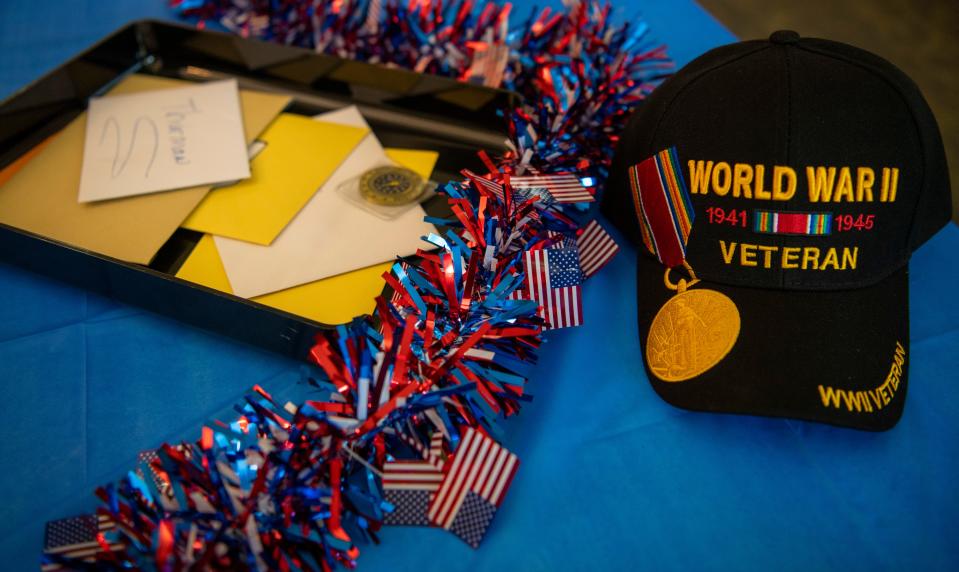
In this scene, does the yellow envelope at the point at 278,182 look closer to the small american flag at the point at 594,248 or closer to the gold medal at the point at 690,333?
the small american flag at the point at 594,248

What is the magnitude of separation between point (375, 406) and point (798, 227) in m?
0.49

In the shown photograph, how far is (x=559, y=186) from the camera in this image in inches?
35.4

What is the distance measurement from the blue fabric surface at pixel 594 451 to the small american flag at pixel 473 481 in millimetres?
20

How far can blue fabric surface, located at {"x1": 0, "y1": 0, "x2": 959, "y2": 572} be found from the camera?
640 millimetres

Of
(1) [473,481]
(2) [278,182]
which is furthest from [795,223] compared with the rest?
(2) [278,182]

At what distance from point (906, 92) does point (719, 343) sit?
35 cm

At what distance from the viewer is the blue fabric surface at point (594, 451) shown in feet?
2.10

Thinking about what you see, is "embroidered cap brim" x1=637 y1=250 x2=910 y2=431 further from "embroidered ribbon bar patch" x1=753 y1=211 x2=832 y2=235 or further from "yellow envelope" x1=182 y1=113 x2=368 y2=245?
"yellow envelope" x1=182 y1=113 x2=368 y2=245

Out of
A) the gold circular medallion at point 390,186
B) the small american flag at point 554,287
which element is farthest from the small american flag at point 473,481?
the gold circular medallion at point 390,186

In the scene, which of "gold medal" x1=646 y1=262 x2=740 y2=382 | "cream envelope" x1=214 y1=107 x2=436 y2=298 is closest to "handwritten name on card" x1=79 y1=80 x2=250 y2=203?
"cream envelope" x1=214 y1=107 x2=436 y2=298

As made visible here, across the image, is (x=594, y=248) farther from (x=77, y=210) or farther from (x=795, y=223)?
(x=77, y=210)

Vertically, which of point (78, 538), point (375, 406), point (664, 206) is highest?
point (664, 206)

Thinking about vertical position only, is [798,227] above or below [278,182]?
above

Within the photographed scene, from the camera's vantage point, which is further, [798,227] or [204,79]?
[204,79]
